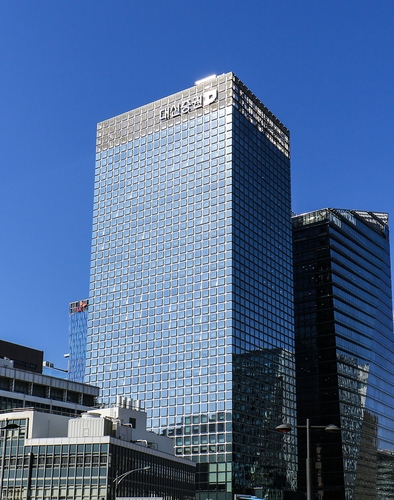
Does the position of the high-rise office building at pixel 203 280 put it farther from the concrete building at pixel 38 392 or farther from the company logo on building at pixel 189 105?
the concrete building at pixel 38 392

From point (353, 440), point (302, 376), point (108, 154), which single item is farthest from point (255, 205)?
point (353, 440)

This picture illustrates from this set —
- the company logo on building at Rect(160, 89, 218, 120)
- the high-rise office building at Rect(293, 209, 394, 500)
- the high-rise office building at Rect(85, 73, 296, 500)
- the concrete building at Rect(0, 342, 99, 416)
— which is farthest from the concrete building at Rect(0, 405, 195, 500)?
the high-rise office building at Rect(293, 209, 394, 500)

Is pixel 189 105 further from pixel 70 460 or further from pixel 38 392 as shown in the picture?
pixel 70 460

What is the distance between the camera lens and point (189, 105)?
167 meters

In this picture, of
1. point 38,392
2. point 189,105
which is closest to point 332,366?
point 189,105

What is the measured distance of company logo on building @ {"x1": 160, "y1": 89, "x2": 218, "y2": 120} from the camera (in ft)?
536

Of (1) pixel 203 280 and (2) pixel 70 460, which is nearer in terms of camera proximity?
(2) pixel 70 460

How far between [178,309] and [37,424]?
214 feet

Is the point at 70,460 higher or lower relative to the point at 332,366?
lower

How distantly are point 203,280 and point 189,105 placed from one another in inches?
1658

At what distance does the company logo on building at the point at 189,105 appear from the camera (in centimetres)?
16325

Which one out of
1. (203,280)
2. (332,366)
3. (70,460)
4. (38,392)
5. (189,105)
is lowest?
(70,460)

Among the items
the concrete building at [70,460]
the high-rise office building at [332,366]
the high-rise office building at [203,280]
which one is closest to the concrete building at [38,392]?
the concrete building at [70,460]

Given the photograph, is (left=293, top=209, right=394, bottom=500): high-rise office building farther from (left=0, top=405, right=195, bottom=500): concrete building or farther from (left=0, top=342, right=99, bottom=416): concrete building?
(left=0, top=405, right=195, bottom=500): concrete building
